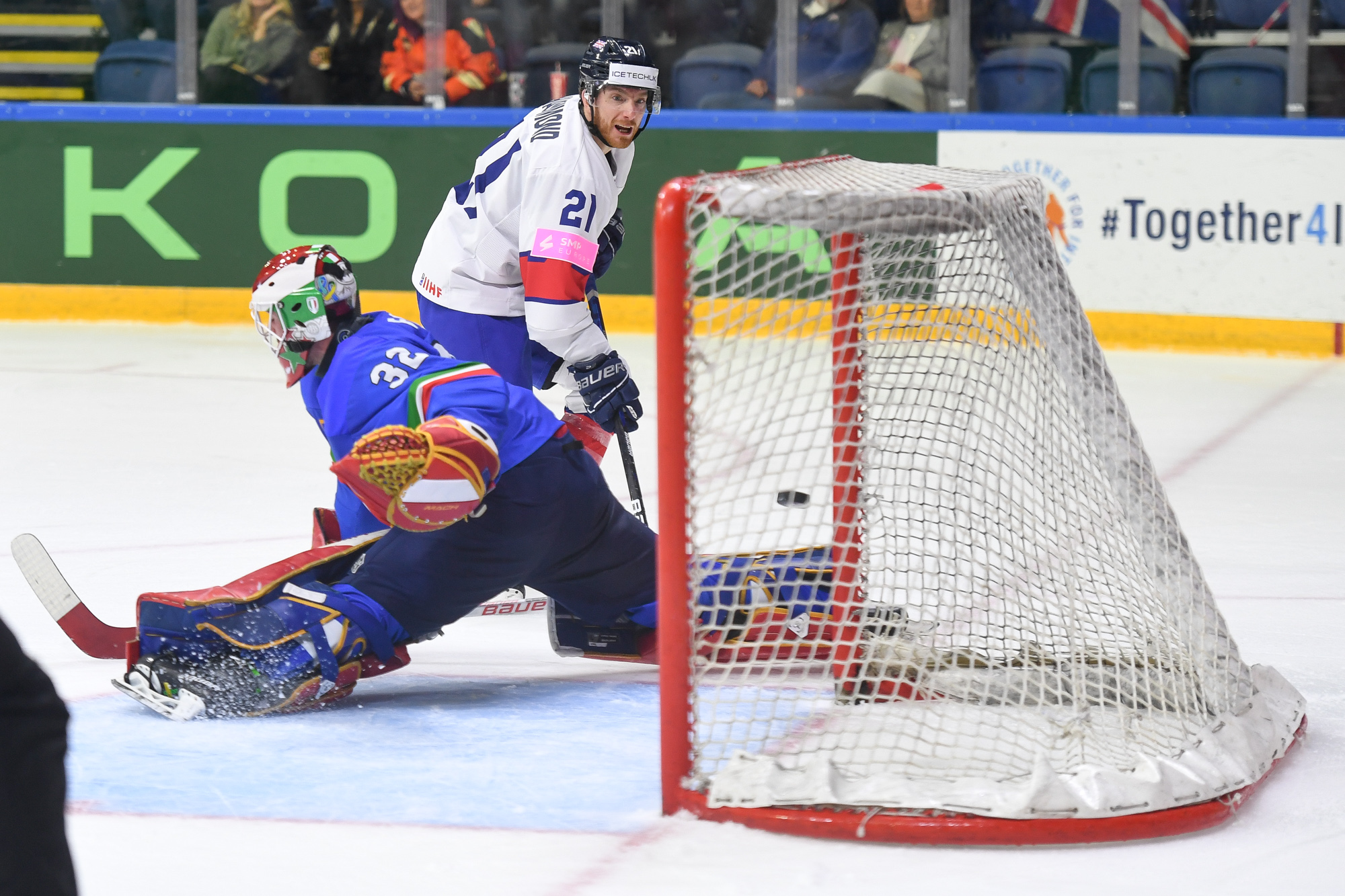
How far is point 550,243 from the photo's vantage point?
3428 millimetres

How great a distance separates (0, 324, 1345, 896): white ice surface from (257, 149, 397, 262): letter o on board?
2.83m

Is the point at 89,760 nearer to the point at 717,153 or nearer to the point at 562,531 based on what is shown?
the point at 562,531

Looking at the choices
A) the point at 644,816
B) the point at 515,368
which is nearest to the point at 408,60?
the point at 515,368

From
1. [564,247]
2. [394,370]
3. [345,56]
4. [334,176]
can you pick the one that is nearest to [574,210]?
[564,247]

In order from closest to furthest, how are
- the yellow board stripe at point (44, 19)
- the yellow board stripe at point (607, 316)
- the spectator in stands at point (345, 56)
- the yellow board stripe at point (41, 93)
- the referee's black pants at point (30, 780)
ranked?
1. the referee's black pants at point (30, 780)
2. the yellow board stripe at point (607, 316)
3. the spectator in stands at point (345, 56)
4. the yellow board stripe at point (41, 93)
5. the yellow board stripe at point (44, 19)

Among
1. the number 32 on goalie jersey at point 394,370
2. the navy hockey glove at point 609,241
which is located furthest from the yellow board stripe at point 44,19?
the number 32 on goalie jersey at point 394,370

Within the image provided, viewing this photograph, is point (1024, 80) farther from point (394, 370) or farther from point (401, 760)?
point (401, 760)

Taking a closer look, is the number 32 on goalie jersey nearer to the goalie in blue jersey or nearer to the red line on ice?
the goalie in blue jersey

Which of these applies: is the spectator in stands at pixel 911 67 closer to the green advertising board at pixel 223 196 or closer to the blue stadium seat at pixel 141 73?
the green advertising board at pixel 223 196

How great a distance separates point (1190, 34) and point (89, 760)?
5.71m

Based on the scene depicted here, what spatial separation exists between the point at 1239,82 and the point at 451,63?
10.5ft

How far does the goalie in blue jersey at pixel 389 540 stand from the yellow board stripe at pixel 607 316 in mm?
4489

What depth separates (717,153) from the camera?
7477 millimetres

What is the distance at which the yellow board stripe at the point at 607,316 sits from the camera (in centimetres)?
690
